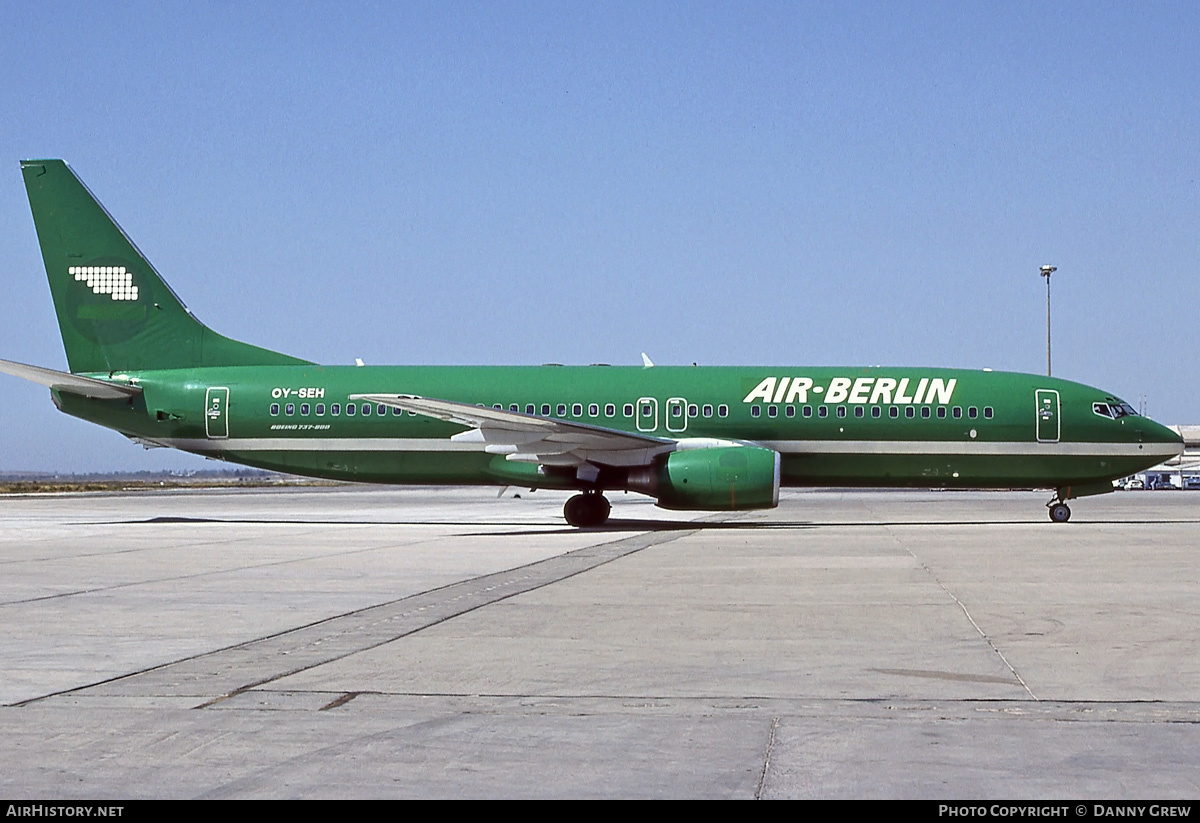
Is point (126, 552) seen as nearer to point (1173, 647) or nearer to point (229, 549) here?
point (229, 549)

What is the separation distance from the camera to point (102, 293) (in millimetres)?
30797

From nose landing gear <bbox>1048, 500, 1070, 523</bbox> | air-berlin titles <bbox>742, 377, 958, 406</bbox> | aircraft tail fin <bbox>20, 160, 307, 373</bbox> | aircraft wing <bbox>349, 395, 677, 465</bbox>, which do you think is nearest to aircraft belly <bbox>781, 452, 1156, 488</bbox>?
nose landing gear <bbox>1048, 500, 1070, 523</bbox>

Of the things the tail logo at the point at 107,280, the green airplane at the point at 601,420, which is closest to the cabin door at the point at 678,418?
the green airplane at the point at 601,420

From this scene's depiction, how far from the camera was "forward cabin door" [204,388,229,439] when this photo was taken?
Result: 29.6 m

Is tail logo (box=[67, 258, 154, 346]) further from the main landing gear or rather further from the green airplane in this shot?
the main landing gear

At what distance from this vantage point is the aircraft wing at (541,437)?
1013 inches

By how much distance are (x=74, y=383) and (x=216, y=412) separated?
3192 millimetres

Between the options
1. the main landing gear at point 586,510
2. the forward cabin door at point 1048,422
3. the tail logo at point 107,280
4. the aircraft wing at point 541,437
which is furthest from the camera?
the tail logo at point 107,280

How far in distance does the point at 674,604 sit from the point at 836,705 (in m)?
5.12

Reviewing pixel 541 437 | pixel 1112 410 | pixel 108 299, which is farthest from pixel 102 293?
pixel 1112 410

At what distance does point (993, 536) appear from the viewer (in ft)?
75.7

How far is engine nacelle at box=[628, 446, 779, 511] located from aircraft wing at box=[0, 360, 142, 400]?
41.3 feet

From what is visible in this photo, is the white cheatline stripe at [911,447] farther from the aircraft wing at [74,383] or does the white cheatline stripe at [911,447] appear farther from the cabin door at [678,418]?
the aircraft wing at [74,383]

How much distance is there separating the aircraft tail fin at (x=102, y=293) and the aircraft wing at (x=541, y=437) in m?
6.05
